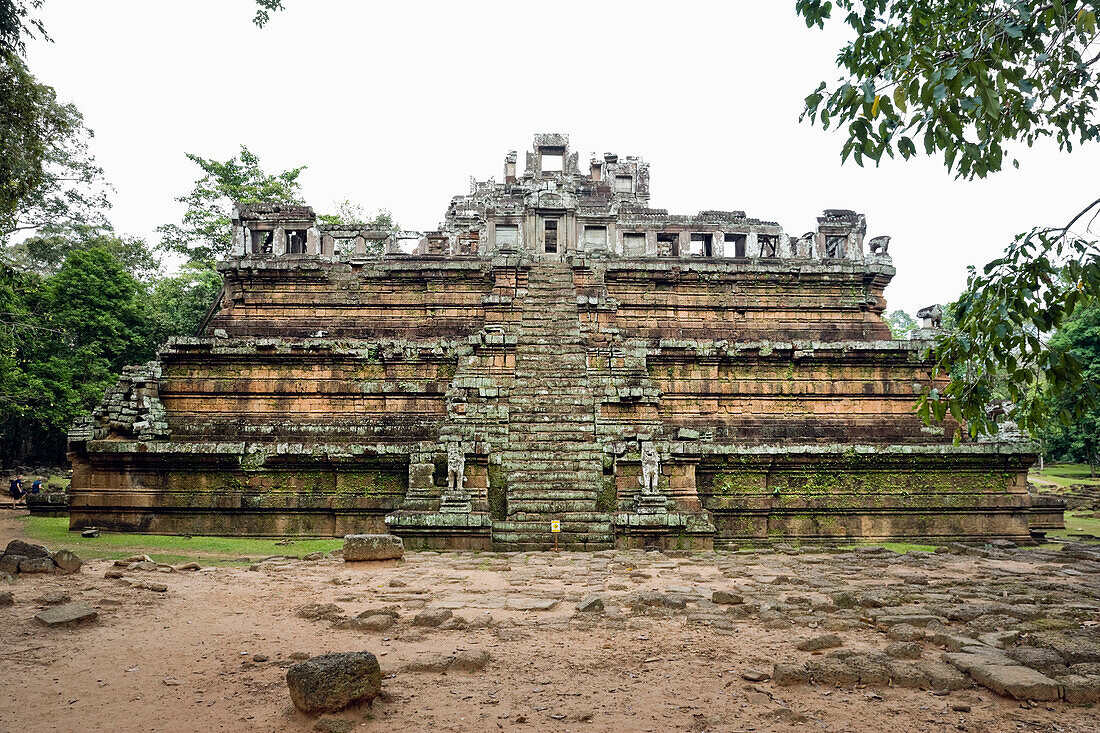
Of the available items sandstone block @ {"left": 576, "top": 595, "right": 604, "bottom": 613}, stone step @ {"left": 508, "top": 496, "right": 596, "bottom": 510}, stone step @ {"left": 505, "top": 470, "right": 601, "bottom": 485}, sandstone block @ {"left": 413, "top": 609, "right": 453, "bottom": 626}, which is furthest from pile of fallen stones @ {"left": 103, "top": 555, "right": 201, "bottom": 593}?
stone step @ {"left": 505, "top": 470, "right": 601, "bottom": 485}

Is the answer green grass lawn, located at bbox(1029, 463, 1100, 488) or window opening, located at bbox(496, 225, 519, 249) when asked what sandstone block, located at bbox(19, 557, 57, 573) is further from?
green grass lawn, located at bbox(1029, 463, 1100, 488)

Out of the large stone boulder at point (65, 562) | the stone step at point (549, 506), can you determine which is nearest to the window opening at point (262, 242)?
the stone step at point (549, 506)

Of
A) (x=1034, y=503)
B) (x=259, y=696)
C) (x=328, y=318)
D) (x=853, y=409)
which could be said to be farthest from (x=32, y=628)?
(x=1034, y=503)

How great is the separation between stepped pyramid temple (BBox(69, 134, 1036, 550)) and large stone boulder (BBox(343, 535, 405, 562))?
55.7 inches

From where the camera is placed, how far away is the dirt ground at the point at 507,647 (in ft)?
Result: 13.5

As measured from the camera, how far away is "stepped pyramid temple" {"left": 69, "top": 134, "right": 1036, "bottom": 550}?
12.1 metres

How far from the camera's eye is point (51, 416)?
23891mm

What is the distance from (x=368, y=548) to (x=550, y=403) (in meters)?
5.33

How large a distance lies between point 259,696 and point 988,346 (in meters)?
5.16

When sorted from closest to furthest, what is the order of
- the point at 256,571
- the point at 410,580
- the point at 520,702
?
the point at 520,702, the point at 410,580, the point at 256,571

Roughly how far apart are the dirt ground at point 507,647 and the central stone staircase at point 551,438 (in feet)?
5.81

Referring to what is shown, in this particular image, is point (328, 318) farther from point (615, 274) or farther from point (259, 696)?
point (259, 696)

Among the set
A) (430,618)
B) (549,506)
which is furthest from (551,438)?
(430,618)

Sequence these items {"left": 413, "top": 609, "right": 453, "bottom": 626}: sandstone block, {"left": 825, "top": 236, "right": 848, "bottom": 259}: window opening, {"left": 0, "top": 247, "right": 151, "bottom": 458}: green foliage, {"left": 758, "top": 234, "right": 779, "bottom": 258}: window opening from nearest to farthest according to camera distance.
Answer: {"left": 413, "top": 609, "right": 453, "bottom": 626}: sandstone block < {"left": 825, "top": 236, "right": 848, "bottom": 259}: window opening < {"left": 758, "top": 234, "right": 779, "bottom": 258}: window opening < {"left": 0, "top": 247, "right": 151, "bottom": 458}: green foliage
